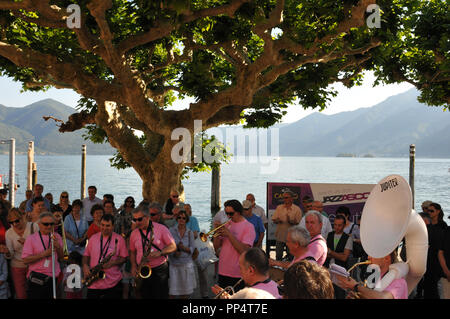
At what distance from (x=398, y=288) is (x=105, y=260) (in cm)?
371

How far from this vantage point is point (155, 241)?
5.93 meters

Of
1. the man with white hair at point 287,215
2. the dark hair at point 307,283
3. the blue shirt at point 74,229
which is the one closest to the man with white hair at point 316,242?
the dark hair at point 307,283

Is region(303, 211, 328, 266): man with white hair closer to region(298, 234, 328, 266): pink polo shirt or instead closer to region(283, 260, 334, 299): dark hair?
region(298, 234, 328, 266): pink polo shirt

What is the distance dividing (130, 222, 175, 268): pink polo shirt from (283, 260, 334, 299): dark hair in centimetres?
321

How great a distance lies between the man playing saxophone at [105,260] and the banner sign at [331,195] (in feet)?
18.4

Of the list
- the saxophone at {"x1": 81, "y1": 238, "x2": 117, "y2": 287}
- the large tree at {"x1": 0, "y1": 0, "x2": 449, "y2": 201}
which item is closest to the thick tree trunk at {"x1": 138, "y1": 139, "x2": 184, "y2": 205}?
the large tree at {"x1": 0, "y1": 0, "x2": 449, "y2": 201}

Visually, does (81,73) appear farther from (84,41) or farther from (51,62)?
(84,41)

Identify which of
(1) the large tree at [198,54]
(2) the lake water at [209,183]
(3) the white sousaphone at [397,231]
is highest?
(1) the large tree at [198,54]

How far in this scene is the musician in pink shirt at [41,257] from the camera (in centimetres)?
559

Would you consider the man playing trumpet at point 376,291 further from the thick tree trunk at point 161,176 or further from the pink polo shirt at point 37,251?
the thick tree trunk at point 161,176

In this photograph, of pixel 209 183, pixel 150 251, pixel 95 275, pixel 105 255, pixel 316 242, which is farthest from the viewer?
pixel 209 183

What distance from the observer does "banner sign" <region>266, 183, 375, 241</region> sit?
10766 mm

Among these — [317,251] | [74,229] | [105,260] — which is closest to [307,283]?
[317,251]

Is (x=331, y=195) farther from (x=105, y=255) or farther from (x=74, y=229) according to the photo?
(x=105, y=255)
